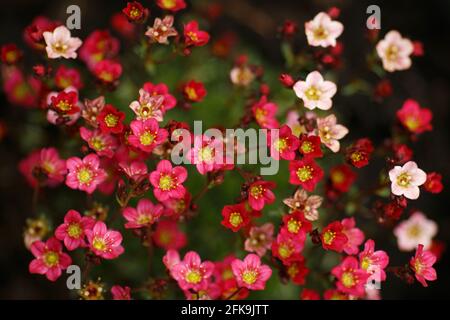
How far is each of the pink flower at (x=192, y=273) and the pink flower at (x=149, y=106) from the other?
0.55m

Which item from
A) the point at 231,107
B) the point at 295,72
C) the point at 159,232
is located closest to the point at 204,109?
the point at 231,107

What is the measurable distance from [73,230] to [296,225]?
0.81 meters

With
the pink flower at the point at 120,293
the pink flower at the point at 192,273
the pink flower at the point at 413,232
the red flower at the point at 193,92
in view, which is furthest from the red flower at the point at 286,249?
the pink flower at the point at 413,232

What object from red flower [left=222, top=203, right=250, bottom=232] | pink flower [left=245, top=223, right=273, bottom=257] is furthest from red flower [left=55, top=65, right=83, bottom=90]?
pink flower [left=245, top=223, right=273, bottom=257]

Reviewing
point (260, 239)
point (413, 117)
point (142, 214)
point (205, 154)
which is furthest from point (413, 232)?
point (142, 214)

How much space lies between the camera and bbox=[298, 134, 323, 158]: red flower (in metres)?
2.22

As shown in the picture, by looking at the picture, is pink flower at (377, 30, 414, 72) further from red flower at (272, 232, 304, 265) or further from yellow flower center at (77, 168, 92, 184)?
yellow flower center at (77, 168, 92, 184)

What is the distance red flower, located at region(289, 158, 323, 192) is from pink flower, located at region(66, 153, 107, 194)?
73 centimetres

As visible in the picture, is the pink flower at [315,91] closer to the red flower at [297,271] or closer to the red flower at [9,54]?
the red flower at [297,271]

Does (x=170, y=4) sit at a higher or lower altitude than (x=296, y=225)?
higher

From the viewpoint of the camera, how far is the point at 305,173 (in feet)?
7.38

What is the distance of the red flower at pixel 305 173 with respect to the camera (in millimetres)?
2227

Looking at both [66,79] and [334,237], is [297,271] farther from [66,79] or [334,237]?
[66,79]
